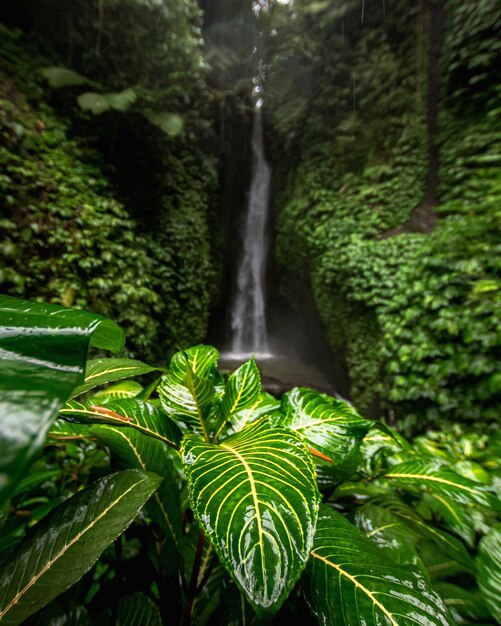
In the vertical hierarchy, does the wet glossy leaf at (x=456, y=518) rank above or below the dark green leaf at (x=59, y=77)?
below

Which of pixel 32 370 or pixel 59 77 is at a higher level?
pixel 59 77

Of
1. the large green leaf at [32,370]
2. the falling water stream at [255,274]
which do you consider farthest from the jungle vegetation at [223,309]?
the falling water stream at [255,274]

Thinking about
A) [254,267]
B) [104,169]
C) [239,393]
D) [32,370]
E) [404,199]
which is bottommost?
[239,393]

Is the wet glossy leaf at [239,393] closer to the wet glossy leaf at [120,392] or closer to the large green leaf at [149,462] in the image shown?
the large green leaf at [149,462]

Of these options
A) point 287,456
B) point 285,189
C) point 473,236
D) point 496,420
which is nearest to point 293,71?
point 285,189

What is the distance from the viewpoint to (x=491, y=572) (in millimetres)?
451

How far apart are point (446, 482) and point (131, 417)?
642 mm

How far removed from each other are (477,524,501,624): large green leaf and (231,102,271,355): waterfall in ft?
25.6

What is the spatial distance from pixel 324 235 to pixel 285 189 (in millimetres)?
3129

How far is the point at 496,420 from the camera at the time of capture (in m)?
2.25

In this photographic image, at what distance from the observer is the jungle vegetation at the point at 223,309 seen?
1.06ft

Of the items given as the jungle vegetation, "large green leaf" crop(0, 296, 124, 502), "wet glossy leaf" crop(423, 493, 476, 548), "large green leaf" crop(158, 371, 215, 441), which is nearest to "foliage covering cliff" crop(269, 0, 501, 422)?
the jungle vegetation

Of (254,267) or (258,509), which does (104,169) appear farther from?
(254,267)

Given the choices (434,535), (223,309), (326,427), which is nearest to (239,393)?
(326,427)
